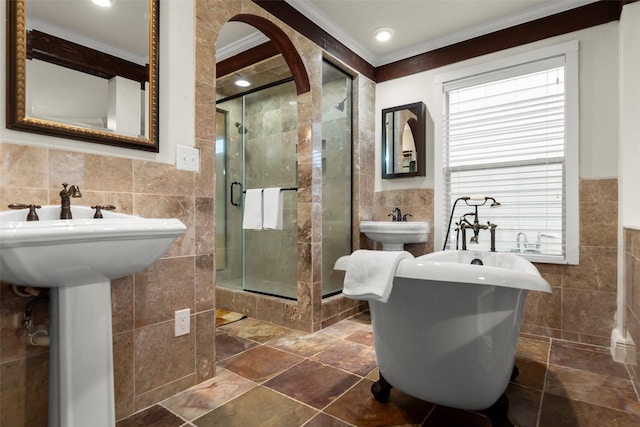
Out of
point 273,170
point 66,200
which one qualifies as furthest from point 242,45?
point 66,200

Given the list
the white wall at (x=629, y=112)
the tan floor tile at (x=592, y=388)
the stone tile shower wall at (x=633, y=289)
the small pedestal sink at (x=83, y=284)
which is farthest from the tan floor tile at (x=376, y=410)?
the white wall at (x=629, y=112)

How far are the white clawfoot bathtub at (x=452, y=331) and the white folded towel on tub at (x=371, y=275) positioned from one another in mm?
46

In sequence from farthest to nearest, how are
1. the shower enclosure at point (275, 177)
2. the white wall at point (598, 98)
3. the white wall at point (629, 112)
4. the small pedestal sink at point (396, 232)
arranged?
the shower enclosure at point (275, 177)
the small pedestal sink at point (396, 232)
the white wall at point (598, 98)
the white wall at point (629, 112)

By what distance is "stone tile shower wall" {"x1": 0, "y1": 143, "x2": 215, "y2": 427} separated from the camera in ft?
3.75

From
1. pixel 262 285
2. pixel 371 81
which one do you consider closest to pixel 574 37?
pixel 371 81

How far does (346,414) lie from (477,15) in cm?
281

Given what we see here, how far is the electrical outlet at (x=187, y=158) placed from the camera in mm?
1601

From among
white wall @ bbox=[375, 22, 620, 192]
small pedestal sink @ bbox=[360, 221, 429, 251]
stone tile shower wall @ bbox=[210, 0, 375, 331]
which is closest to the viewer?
white wall @ bbox=[375, 22, 620, 192]

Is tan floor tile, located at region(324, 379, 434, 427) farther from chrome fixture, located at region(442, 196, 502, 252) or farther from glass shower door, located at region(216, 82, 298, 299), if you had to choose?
glass shower door, located at region(216, 82, 298, 299)

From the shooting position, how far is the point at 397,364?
1408 millimetres

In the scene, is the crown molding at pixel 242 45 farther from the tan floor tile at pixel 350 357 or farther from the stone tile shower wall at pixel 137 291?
the tan floor tile at pixel 350 357

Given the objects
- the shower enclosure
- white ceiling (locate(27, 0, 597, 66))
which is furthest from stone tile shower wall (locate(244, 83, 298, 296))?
white ceiling (locate(27, 0, 597, 66))

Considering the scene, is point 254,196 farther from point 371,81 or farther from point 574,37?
point 574,37

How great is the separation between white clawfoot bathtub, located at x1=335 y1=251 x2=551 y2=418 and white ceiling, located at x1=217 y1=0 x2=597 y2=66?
1991 mm
